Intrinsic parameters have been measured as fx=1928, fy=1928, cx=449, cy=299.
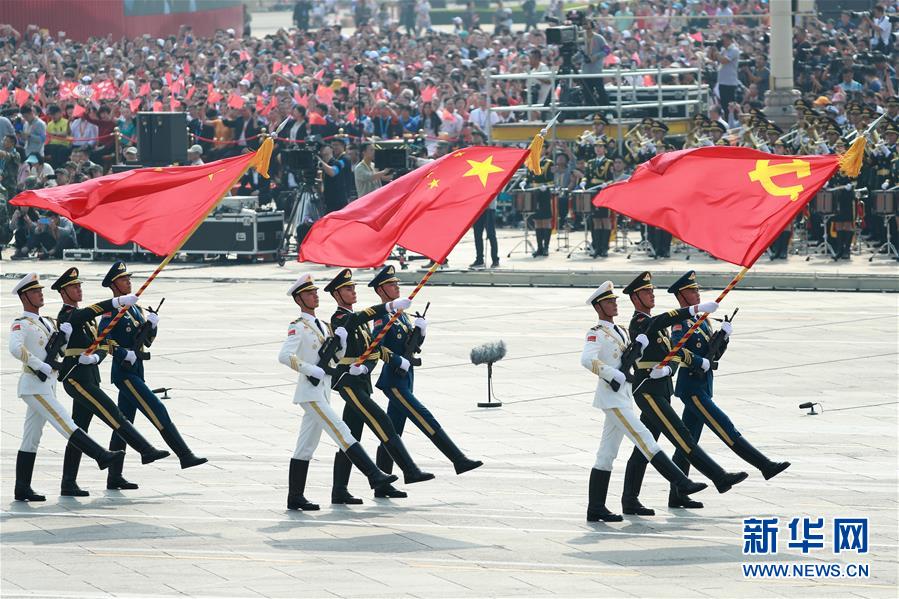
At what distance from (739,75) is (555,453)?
72.9ft

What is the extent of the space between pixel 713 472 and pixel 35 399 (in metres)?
5.41

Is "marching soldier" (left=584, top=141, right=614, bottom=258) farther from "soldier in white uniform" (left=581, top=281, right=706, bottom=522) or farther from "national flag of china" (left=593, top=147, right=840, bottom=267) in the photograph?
"soldier in white uniform" (left=581, top=281, right=706, bottom=522)

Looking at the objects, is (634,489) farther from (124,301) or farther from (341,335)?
(124,301)

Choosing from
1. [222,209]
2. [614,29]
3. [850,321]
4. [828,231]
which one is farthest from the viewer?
[614,29]

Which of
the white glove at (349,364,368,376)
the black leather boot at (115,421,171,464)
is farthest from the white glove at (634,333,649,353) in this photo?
the black leather boot at (115,421,171,464)

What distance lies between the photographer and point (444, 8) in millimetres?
81000

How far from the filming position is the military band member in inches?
1168

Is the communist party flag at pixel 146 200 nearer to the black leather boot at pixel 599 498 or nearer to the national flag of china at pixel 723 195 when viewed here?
the national flag of china at pixel 723 195

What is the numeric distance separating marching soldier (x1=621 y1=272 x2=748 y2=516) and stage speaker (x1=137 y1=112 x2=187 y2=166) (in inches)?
680

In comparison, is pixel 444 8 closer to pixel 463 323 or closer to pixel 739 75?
pixel 739 75

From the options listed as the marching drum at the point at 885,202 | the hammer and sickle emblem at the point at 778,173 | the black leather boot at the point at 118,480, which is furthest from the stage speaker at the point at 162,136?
the hammer and sickle emblem at the point at 778,173

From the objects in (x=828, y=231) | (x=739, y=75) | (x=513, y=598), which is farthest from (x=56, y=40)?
(x=513, y=598)

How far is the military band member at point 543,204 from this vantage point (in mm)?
29672

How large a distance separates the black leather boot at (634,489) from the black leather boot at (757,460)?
0.74 metres
